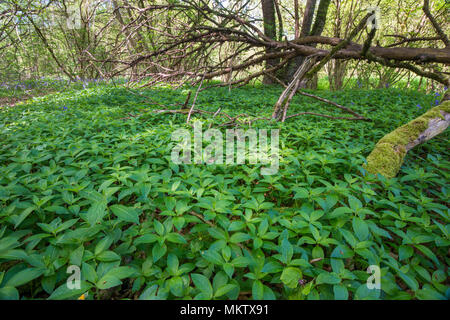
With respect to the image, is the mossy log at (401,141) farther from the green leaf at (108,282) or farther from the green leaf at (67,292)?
the green leaf at (67,292)

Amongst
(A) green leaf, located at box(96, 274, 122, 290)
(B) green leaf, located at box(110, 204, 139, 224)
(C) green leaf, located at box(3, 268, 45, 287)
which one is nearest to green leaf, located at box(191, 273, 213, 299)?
(A) green leaf, located at box(96, 274, 122, 290)

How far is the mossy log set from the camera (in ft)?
6.61

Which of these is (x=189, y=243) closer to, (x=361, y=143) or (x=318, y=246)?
(x=318, y=246)

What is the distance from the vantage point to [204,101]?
5066mm

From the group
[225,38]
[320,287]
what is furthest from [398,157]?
[225,38]

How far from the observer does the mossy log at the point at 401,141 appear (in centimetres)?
202

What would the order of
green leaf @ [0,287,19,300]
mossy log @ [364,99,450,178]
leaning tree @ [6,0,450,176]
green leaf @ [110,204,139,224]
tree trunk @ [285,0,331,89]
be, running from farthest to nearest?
tree trunk @ [285,0,331,89] < leaning tree @ [6,0,450,176] < mossy log @ [364,99,450,178] < green leaf @ [110,204,139,224] < green leaf @ [0,287,19,300]

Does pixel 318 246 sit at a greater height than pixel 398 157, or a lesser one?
lesser

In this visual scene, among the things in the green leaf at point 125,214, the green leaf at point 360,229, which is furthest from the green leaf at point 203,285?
the green leaf at point 360,229

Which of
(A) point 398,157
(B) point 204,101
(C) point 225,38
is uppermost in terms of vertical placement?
(C) point 225,38

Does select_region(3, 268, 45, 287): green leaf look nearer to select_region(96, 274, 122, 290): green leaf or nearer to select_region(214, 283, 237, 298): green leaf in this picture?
select_region(96, 274, 122, 290): green leaf

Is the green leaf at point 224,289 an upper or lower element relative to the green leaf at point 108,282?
lower
